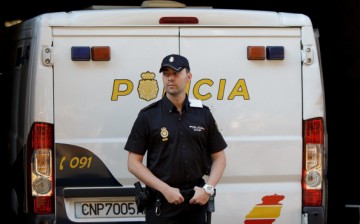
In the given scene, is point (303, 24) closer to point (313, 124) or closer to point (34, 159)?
point (313, 124)

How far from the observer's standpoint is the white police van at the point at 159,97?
5746 mm

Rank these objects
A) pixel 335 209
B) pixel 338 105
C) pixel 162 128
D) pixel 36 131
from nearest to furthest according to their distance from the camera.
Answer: pixel 162 128 < pixel 36 131 < pixel 335 209 < pixel 338 105

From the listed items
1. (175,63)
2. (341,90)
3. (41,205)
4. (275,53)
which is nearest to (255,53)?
(275,53)

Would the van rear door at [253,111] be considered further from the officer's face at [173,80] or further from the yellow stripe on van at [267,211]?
the officer's face at [173,80]

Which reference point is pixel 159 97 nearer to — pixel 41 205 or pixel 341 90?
pixel 41 205

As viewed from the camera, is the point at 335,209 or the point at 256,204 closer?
the point at 256,204

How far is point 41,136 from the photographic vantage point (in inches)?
225

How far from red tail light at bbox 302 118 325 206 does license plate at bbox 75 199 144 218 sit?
1.27 meters

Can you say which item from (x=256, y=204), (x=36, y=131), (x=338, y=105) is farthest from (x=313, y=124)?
(x=338, y=105)

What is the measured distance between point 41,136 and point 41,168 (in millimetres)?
233

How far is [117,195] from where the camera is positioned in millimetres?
5816

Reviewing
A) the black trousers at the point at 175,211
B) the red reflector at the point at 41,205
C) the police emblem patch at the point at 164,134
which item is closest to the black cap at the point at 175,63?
the police emblem patch at the point at 164,134

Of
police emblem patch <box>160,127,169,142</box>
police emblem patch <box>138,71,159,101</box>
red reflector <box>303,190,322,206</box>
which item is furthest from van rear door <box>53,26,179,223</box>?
red reflector <box>303,190,322,206</box>

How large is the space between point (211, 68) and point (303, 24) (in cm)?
78
